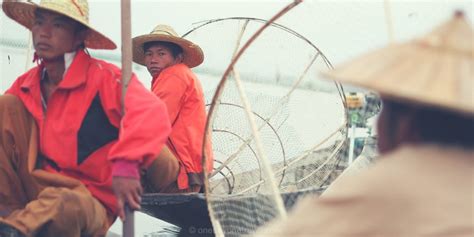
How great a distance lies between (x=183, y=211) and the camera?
221 inches

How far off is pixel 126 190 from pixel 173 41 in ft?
8.23

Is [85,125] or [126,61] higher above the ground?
[126,61]

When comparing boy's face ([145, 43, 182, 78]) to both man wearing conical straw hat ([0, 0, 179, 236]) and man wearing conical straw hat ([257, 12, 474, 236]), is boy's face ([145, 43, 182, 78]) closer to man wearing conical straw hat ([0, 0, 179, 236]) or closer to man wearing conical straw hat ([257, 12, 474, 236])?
man wearing conical straw hat ([0, 0, 179, 236])

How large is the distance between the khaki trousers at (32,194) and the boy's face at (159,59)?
1.94 m

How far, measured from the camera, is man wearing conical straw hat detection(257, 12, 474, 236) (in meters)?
1.78

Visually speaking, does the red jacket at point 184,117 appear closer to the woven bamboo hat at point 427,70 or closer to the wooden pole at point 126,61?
the wooden pole at point 126,61

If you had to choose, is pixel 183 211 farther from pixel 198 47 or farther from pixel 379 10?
pixel 379 10

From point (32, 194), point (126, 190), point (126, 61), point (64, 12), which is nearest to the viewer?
point (126, 190)

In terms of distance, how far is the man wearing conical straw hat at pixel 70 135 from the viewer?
3.73m

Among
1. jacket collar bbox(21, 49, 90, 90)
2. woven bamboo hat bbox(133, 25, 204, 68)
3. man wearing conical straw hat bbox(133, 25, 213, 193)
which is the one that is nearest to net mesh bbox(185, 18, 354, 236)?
woven bamboo hat bbox(133, 25, 204, 68)

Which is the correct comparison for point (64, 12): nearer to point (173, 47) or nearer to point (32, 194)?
point (32, 194)

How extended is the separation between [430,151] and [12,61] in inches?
201

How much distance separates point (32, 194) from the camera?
13.6ft

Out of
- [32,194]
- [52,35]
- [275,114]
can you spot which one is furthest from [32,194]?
[275,114]
